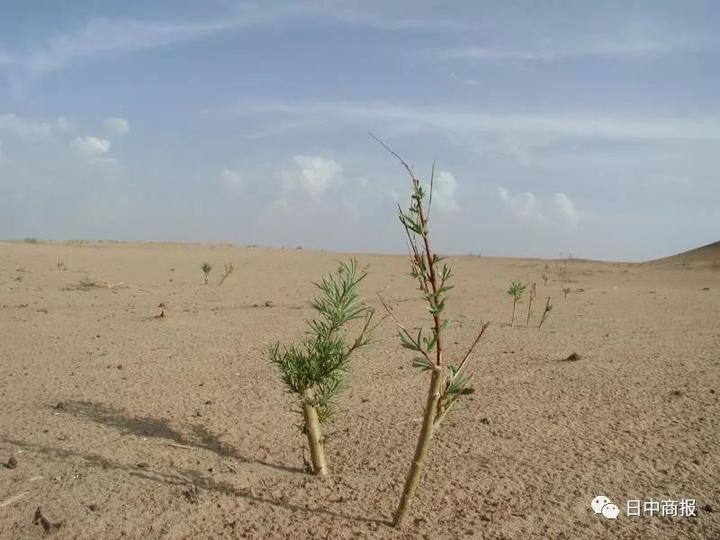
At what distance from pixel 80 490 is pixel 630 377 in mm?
3870

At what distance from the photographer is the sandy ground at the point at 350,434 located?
2.91 meters

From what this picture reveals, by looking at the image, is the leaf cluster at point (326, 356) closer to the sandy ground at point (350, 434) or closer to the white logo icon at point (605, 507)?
the sandy ground at point (350, 434)

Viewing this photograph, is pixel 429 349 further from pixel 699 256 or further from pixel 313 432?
pixel 699 256

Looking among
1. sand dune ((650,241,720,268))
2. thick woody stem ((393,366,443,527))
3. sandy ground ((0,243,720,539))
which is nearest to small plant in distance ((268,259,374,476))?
sandy ground ((0,243,720,539))

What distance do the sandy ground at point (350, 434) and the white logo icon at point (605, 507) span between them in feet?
0.13

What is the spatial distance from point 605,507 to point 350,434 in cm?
154

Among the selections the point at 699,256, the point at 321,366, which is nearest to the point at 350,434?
the point at 321,366

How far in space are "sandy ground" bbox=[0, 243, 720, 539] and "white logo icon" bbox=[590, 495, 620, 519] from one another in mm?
38

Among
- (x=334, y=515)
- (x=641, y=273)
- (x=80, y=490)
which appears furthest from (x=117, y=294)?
(x=641, y=273)

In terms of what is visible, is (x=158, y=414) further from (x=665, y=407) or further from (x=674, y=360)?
(x=674, y=360)

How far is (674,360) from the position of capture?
18.0 feet

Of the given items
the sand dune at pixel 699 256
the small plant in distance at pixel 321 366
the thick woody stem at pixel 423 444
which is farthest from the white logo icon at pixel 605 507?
the sand dune at pixel 699 256

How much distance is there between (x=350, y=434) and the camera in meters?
3.96

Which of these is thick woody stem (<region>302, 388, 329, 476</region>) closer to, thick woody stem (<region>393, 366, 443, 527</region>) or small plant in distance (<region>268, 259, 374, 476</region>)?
small plant in distance (<region>268, 259, 374, 476</region>)
